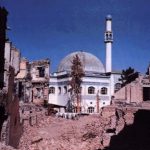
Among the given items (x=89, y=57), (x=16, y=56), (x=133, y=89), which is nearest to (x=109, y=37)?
(x=89, y=57)

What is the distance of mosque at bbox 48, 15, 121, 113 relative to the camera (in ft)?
191

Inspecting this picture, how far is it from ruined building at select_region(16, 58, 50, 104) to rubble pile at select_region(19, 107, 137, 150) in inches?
370

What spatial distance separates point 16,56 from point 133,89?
12.8 m

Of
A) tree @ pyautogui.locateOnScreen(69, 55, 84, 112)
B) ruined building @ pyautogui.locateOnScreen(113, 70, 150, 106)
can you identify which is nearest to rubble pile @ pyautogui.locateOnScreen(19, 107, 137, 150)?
ruined building @ pyautogui.locateOnScreen(113, 70, 150, 106)

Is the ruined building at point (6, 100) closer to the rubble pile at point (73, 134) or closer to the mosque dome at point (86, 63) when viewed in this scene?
the rubble pile at point (73, 134)

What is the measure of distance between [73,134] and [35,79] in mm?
14831

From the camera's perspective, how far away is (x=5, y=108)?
910 inches

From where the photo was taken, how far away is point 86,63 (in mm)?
60969

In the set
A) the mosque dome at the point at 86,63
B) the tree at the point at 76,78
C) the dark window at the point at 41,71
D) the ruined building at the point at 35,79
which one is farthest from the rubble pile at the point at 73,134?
the mosque dome at the point at 86,63

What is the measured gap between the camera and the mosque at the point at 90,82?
58219 mm

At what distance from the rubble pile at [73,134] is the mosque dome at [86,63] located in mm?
26267

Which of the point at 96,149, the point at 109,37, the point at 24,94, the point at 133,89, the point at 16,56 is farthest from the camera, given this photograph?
the point at 109,37

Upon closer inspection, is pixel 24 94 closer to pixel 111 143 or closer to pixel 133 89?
pixel 133 89

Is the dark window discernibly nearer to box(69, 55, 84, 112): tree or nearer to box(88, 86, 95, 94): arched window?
box(69, 55, 84, 112): tree
